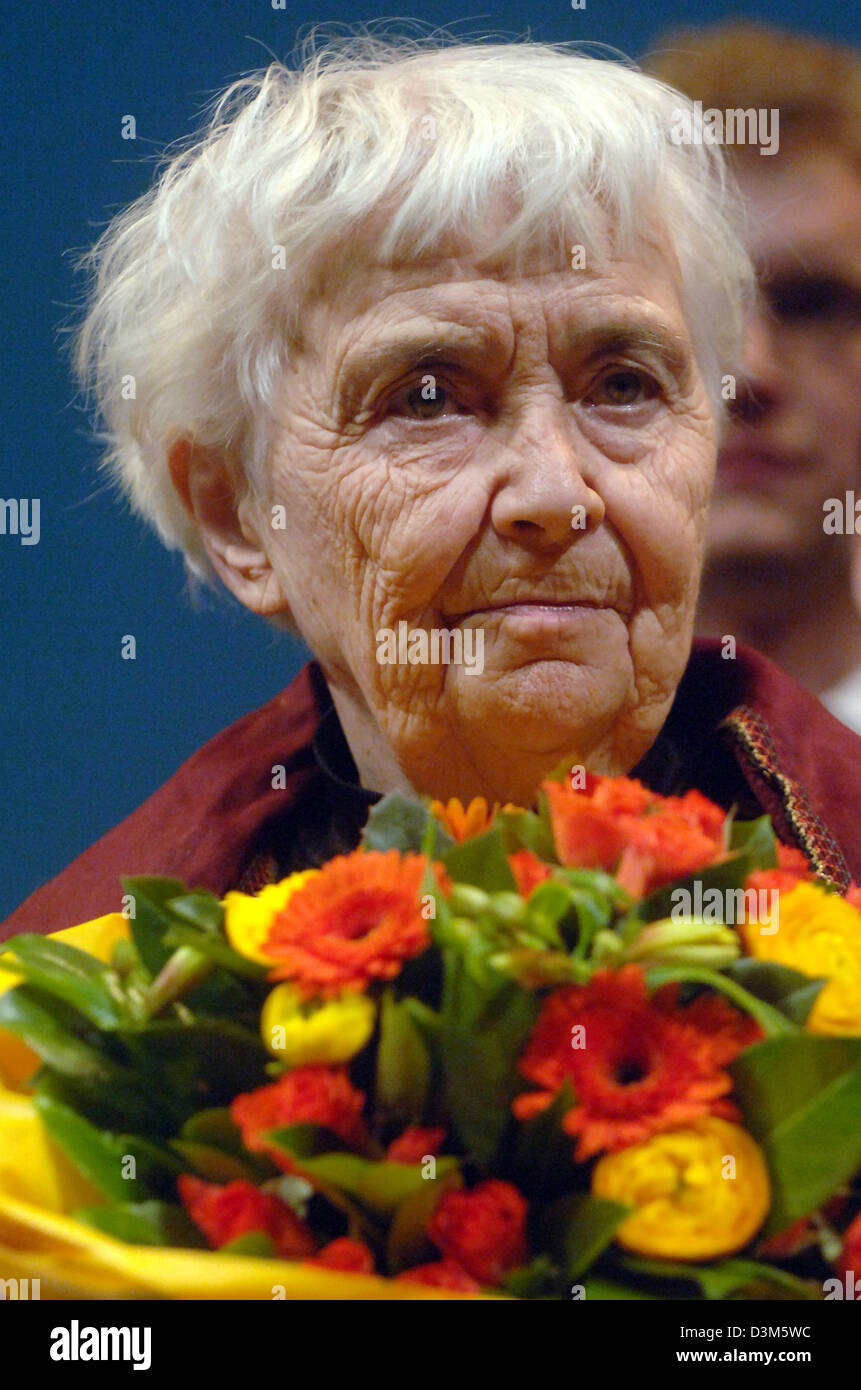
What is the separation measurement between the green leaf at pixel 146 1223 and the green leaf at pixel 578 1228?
0.57ft

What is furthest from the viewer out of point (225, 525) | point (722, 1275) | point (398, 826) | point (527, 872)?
point (225, 525)

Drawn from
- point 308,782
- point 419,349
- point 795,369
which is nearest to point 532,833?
point 419,349

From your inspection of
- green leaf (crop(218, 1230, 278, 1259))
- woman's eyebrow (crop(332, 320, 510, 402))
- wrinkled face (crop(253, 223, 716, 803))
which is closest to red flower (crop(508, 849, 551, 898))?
green leaf (crop(218, 1230, 278, 1259))

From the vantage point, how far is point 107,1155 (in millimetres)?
791

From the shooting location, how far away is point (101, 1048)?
0.83 meters

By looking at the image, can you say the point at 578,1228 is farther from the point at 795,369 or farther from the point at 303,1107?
the point at 795,369

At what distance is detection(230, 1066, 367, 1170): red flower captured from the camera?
28.8 inches

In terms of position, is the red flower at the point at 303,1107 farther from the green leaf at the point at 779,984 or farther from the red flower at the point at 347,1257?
the green leaf at the point at 779,984

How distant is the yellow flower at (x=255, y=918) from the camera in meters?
0.79

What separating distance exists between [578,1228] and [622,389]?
0.73 metres

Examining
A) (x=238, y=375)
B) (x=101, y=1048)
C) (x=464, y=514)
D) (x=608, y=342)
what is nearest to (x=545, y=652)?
(x=464, y=514)

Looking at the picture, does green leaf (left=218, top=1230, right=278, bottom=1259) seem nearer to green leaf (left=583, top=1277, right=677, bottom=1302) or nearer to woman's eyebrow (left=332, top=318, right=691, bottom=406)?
green leaf (left=583, top=1277, right=677, bottom=1302)

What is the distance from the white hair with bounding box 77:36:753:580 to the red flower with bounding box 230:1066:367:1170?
2.25 ft

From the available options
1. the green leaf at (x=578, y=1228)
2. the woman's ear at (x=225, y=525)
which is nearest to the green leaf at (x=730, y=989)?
the green leaf at (x=578, y=1228)
